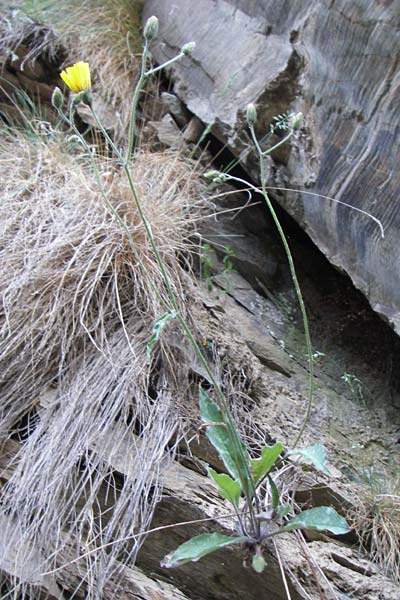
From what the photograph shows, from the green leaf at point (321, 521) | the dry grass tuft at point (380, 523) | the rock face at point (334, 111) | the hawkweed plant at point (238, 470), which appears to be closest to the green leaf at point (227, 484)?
the hawkweed plant at point (238, 470)

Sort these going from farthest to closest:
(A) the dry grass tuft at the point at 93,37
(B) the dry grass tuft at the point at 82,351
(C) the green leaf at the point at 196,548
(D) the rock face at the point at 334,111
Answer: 1. (A) the dry grass tuft at the point at 93,37
2. (D) the rock face at the point at 334,111
3. (B) the dry grass tuft at the point at 82,351
4. (C) the green leaf at the point at 196,548

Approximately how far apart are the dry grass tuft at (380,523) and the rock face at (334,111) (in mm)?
424

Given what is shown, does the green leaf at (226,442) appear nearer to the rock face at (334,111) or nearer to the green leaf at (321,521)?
the green leaf at (321,521)

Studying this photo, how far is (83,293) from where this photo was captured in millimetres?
2023

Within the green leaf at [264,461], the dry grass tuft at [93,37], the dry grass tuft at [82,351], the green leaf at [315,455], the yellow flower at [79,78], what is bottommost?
the dry grass tuft at [82,351]

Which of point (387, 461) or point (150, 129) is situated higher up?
point (150, 129)

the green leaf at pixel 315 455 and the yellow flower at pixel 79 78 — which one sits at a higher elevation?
the yellow flower at pixel 79 78

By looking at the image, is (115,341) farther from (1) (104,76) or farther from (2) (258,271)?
(1) (104,76)

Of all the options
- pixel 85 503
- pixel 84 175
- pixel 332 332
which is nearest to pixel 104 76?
pixel 84 175

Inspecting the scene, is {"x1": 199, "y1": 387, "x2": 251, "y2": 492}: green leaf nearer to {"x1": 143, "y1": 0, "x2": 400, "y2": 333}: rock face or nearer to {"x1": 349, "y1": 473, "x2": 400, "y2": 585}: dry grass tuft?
{"x1": 349, "y1": 473, "x2": 400, "y2": 585}: dry grass tuft

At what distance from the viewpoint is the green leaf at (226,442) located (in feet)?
4.85

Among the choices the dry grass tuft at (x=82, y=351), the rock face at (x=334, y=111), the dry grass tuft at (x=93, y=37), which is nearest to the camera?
the dry grass tuft at (x=82, y=351)

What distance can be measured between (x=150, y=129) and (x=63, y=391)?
126 centimetres

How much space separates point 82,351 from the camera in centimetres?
196
